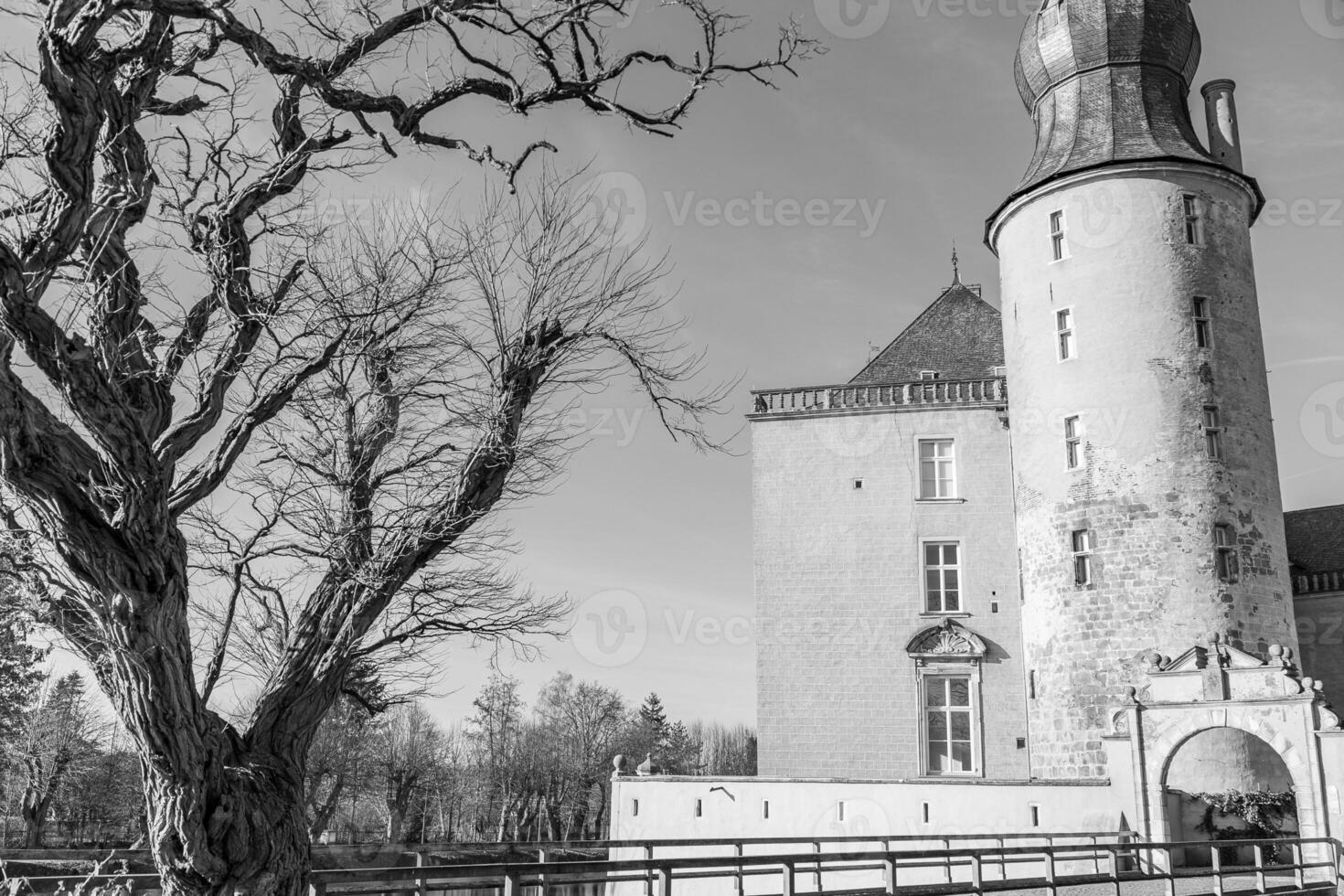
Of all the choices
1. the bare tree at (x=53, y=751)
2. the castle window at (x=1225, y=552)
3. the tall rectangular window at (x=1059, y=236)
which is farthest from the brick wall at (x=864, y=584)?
the bare tree at (x=53, y=751)

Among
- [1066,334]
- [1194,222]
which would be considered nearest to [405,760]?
[1066,334]

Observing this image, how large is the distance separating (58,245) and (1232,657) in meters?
20.4

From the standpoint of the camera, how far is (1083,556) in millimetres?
25578

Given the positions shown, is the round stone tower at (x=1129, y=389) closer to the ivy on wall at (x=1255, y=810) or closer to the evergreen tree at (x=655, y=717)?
the ivy on wall at (x=1255, y=810)

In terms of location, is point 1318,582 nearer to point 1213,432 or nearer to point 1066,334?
point 1213,432

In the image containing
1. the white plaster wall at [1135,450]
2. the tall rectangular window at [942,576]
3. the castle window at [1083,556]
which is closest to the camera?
the white plaster wall at [1135,450]

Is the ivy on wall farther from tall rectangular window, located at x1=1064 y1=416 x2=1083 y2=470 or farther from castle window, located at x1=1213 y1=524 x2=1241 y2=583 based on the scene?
tall rectangular window, located at x1=1064 y1=416 x2=1083 y2=470

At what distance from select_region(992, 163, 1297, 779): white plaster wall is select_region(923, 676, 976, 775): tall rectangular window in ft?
5.92

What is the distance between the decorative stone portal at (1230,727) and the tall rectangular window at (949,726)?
4.40 meters

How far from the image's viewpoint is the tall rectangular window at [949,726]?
27062 millimetres

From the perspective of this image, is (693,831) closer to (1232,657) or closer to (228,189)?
(1232,657)

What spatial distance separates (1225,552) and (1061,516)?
3452mm

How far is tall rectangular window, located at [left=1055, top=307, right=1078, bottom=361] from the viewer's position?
26781 mm

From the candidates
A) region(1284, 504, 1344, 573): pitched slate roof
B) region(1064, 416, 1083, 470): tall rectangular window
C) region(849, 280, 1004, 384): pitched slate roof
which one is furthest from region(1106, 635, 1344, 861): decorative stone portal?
region(849, 280, 1004, 384): pitched slate roof
